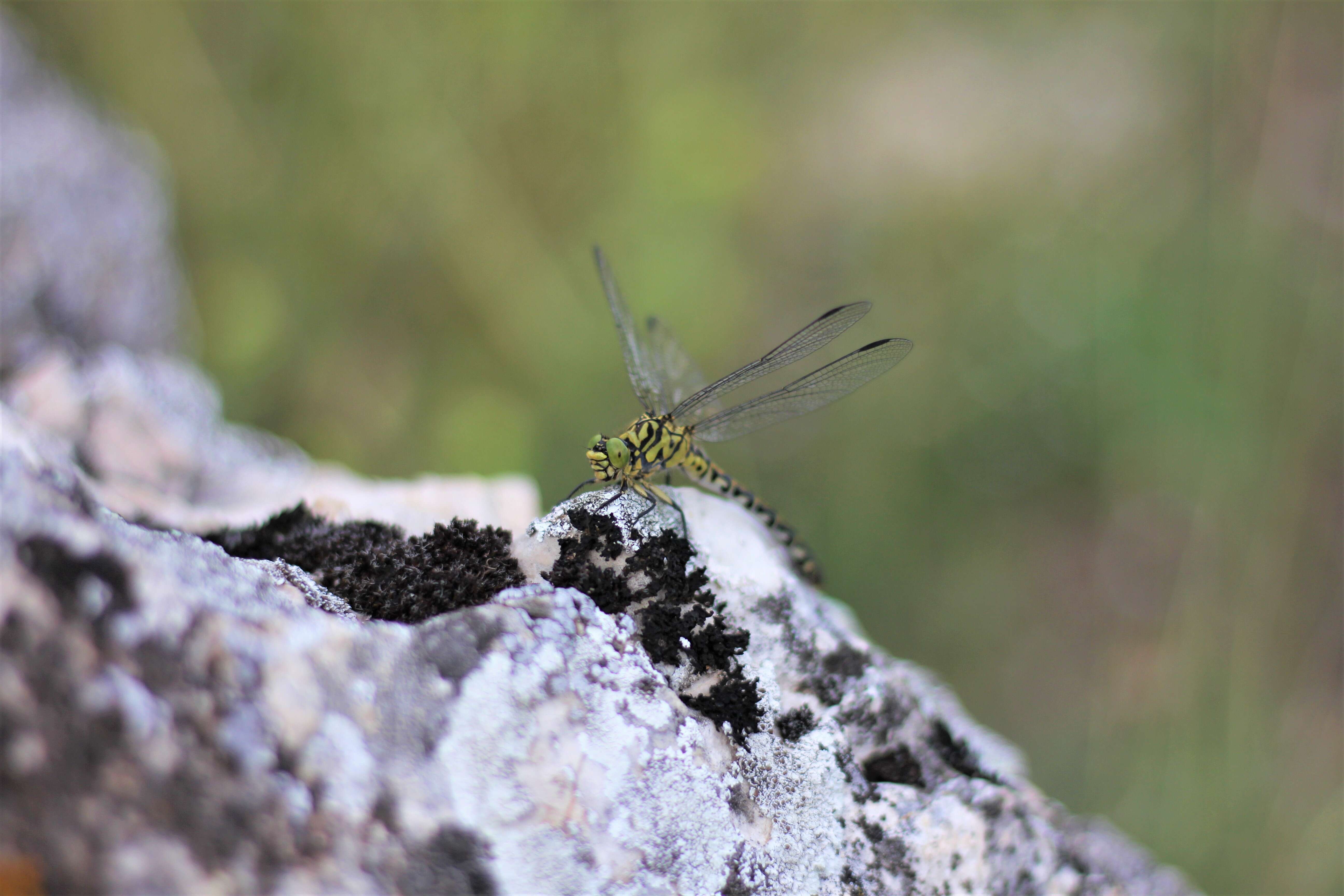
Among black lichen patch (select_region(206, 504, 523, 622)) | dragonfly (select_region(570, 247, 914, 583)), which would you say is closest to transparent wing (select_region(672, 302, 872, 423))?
dragonfly (select_region(570, 247, 914, 583))

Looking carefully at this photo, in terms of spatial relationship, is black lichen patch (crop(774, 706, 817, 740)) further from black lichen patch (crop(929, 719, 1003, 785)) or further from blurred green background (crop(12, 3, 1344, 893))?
blurred green background (crop(12, 3, 1344, 893))

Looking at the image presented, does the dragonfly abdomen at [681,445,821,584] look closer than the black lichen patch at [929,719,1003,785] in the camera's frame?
No

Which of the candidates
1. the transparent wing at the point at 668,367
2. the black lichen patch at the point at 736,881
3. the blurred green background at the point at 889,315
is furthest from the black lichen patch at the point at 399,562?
the blurred green background at the point at 889,315

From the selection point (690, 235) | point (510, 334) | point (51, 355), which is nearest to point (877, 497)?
point (690, 235)

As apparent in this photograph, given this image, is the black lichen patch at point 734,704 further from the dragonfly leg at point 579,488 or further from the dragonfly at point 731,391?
the dragonfly at point 731,391

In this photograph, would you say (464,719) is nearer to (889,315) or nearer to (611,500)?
(611,500)

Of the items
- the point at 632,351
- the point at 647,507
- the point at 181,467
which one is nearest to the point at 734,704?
the point at 647,507

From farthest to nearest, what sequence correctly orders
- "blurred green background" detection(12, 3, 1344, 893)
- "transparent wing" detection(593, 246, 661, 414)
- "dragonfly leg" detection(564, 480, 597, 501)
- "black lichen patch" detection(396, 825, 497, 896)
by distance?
"blurred green background" detection(12, 3, 1344, 893) → "transparent wing" detection(593, 246, 661, 414) → "dragonfly leg" detection(564, 480, 597, 501) → "black lichen patch" detection(396, 825, 497, 896)
